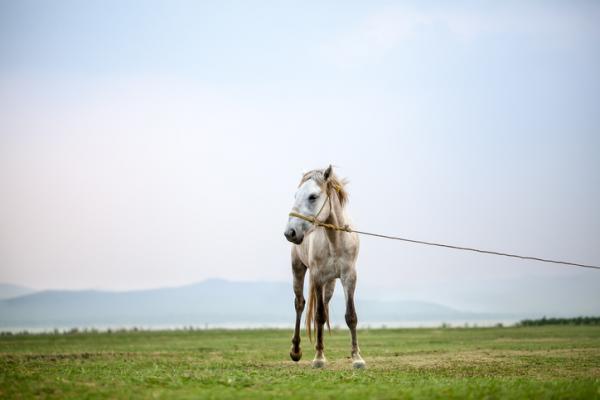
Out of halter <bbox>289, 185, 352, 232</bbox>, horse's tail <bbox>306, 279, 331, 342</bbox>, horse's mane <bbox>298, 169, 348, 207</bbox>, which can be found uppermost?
horse's mane <bbox>298, 169, 348, 207</bbox>

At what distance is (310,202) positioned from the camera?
11.8 meters

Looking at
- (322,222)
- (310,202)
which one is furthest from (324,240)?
(310,202)

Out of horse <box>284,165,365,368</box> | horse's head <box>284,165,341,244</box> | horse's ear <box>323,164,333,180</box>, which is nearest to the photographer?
horse's head <box>284,165,341,244</box>

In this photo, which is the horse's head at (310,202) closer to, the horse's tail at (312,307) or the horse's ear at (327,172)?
the horse's ear at (327,172)

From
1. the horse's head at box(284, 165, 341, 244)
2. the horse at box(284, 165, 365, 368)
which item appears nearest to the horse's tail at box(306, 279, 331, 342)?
the horse at box(284, 165, 365, 368)

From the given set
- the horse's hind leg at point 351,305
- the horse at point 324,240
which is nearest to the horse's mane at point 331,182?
the horse at point 324,240

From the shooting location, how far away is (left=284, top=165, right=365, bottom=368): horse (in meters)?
11.7

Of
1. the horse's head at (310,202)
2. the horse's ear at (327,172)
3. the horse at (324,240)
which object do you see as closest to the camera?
the horse's head at (310,202)

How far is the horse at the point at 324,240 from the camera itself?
1171 centimetres

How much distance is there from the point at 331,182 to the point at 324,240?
1186mm

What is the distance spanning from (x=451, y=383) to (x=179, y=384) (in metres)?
3.73

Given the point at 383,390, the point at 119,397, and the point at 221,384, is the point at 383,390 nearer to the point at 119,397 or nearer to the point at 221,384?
the point at 221,384

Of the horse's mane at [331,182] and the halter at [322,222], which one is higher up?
the horse's mane at [331,182]

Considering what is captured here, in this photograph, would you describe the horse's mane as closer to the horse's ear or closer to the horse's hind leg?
the horse's ear
